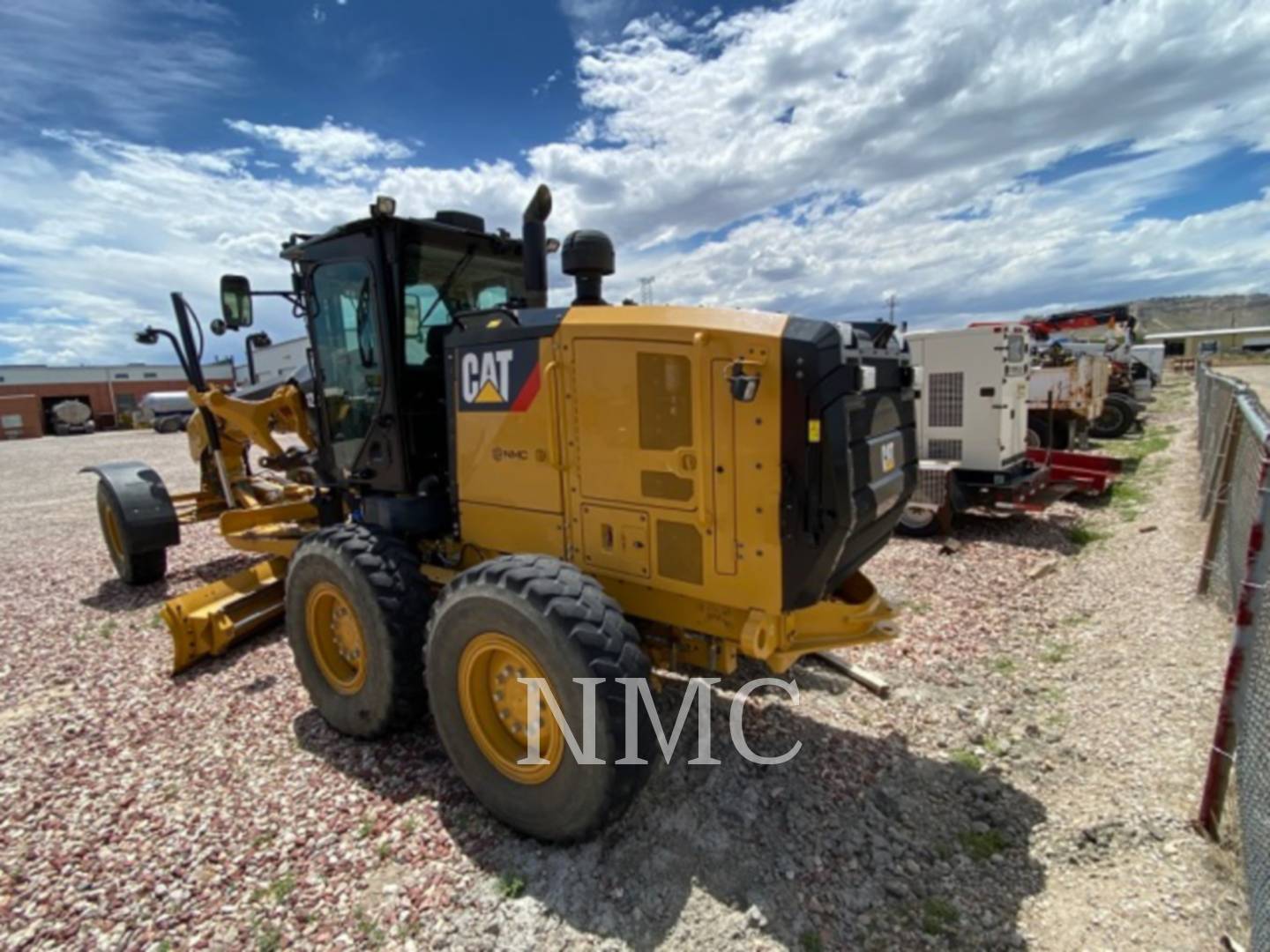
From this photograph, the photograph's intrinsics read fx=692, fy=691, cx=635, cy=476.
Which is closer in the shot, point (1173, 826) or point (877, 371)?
point (1173, 826)

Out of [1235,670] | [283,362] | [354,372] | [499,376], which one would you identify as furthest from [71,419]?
[1235,670]

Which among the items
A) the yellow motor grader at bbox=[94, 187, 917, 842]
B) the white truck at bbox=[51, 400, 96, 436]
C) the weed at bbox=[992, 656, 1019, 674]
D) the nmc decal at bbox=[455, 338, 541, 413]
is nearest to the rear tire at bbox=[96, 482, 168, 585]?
the yellow motor grader at bbox=[94, 187, 917, 842]

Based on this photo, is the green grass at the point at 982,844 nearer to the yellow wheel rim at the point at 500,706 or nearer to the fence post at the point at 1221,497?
the yellow wheel rim at the point at 500,706

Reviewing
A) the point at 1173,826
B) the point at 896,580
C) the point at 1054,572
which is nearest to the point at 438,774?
the point at 1173,826

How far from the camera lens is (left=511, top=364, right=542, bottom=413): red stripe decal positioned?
3439 millimetres

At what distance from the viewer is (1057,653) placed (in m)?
5.05

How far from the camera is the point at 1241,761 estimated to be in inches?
111

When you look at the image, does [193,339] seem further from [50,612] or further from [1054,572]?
[1054,572]

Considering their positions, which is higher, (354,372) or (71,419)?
(354,372)

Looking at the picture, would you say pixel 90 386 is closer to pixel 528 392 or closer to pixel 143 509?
pixel 143 509

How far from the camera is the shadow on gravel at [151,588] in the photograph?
6.62 metres

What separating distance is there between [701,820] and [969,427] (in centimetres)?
694

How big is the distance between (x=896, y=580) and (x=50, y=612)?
8.09 m

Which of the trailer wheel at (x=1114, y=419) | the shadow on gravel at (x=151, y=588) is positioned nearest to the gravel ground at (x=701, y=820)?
the shadow on gravel at (x=151, y=588)
